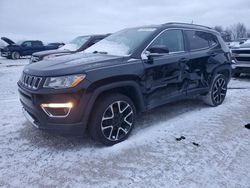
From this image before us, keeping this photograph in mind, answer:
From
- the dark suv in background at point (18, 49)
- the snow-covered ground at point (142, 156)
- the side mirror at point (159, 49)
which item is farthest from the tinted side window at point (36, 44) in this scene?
the side mirror at point (159, 49)

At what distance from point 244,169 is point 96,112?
206 cm

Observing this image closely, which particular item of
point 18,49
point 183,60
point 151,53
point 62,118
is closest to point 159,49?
point 151,53

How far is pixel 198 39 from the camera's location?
503 cm

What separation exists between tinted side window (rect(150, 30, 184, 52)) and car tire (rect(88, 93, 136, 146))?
1.22m

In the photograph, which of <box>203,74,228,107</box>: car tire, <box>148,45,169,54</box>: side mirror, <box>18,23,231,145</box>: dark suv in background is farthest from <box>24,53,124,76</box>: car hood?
<box>203,74,228,107</box>: car tire

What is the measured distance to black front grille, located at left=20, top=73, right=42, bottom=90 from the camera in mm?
3246

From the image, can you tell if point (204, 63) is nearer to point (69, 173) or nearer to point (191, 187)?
point (191, 187)

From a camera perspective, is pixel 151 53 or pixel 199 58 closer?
pixel 151 53

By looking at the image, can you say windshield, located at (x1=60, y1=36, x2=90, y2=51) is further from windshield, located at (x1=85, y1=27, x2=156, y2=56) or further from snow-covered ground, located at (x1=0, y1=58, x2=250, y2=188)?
snow-covered ground, located at (x1=0, y1=58, x2=250, y2=188)

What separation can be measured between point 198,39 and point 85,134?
9.96 feet

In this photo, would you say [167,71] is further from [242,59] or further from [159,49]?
[242,59]

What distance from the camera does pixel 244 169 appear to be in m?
3.05

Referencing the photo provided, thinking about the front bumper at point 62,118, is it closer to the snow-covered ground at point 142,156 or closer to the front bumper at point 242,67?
the snow-covered ground at point 142,156

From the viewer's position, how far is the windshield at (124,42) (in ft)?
13.1
